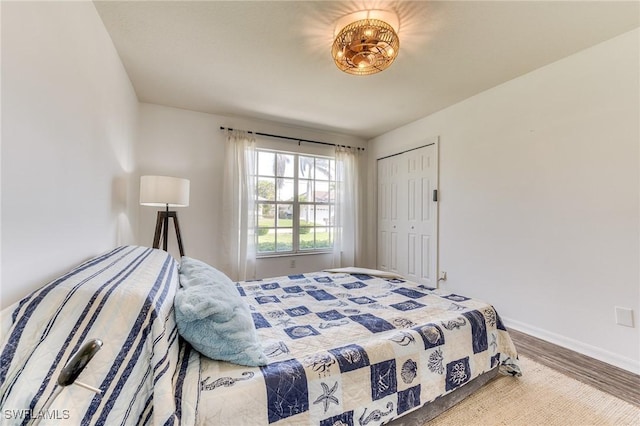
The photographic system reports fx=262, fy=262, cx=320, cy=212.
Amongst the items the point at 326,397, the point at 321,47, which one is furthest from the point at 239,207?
the point at 326,397

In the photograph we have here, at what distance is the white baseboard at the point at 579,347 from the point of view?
1860mm

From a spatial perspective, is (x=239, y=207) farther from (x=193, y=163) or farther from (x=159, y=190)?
(x=159, y=190)

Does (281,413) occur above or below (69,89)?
below

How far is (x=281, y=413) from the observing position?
3.18 feet

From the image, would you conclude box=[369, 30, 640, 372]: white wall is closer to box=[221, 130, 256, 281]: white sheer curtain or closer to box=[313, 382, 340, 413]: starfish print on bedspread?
box=[313, 382, 340, 413]: starfish print on bedspread

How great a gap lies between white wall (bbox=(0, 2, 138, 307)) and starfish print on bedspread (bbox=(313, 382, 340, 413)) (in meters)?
1.18

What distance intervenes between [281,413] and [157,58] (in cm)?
269

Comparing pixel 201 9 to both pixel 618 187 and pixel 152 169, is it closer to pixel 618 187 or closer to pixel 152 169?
pixel 152 169

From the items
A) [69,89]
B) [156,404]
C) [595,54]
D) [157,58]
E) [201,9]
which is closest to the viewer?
[156,404]

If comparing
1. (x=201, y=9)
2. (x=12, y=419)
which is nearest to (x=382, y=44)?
(x=201, y=9)

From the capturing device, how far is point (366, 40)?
1.68m

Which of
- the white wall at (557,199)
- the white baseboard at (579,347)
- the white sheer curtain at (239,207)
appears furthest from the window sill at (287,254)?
the white baseboard at (579,347)

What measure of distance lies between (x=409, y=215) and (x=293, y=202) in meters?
1.71

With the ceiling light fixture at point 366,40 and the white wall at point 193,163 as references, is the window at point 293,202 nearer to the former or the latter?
the white wall at point 193,163
